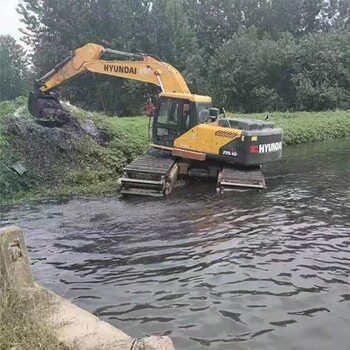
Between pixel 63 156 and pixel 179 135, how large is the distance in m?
3.24

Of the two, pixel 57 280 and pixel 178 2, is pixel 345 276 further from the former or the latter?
pixel 178 2

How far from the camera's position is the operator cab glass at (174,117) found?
1342cm

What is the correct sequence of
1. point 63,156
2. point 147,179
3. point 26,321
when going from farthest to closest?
point 63,156 < point 147,179 < point 26,321

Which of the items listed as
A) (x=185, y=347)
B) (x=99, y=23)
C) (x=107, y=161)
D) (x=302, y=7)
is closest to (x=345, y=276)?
(x=185, y=347)

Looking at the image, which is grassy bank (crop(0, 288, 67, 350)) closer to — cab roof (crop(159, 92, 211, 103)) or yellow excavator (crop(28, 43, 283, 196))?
yellow excavator (crop(28, 43, 283, 196))

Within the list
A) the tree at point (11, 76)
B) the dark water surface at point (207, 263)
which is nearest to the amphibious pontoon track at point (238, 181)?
the dark water surface at point (207, 263)

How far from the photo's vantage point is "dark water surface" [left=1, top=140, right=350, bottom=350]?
5641mm

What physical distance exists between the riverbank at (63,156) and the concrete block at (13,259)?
6.96 metres

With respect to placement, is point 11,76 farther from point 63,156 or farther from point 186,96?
point 186,96

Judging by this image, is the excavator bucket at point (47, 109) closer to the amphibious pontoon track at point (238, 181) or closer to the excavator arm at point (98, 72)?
the excavator arm at point (98, 72)

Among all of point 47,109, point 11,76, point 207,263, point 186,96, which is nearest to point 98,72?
point 47,109

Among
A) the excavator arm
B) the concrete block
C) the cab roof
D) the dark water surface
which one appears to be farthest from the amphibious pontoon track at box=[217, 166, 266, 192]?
the concrete block

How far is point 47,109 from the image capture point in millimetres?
15109

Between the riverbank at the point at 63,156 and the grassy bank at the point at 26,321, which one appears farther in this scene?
the riverbank at the point at 63,156
